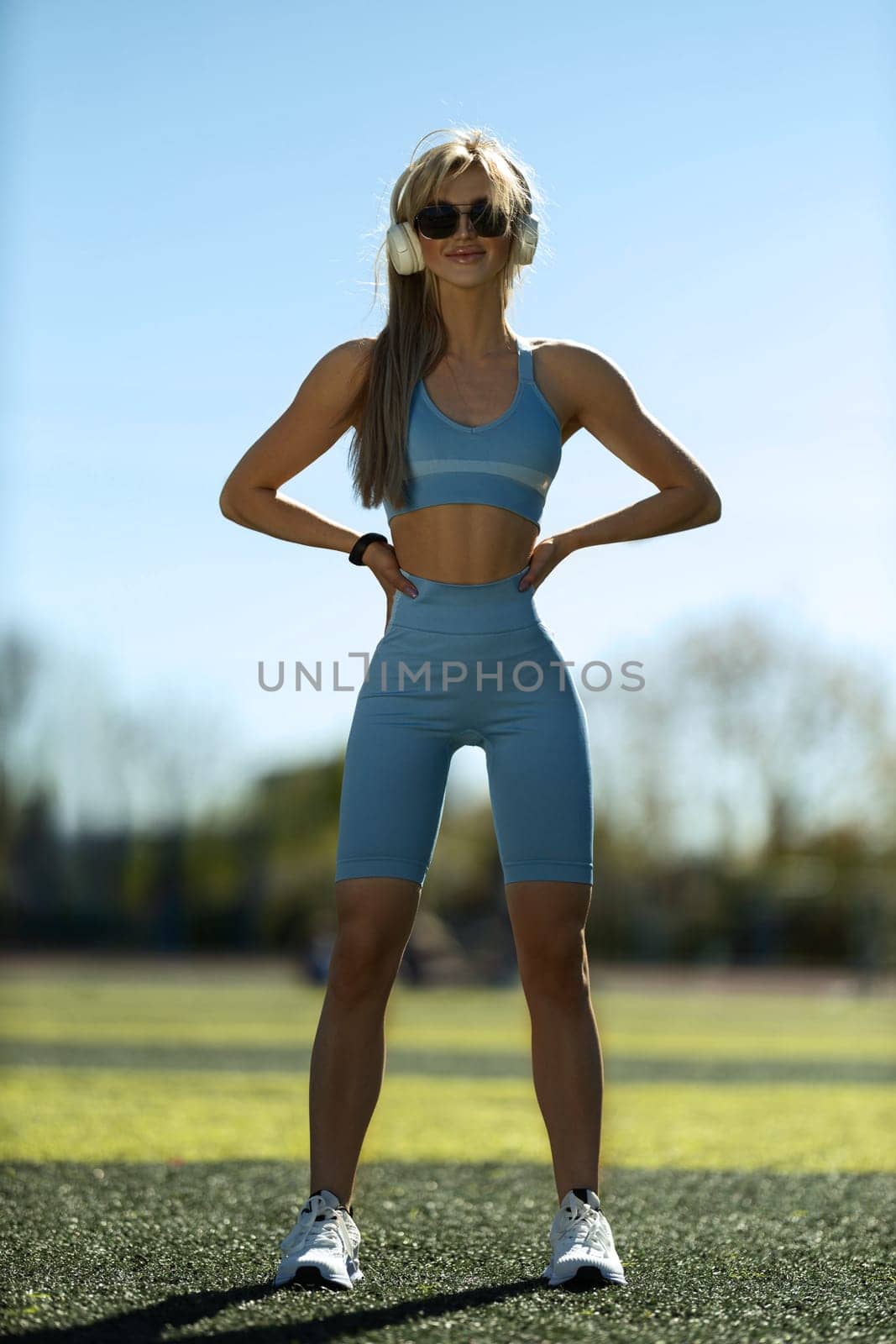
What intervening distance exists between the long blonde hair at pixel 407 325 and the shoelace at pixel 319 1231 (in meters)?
1.45

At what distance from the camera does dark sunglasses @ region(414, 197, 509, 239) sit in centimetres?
322

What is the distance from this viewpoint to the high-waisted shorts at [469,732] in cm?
310

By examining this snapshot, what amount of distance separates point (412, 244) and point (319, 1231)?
206cm

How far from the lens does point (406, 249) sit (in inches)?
129

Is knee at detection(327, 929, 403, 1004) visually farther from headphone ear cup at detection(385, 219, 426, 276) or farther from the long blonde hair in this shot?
headphone ear cup at detection(385, 219, 426, 276)

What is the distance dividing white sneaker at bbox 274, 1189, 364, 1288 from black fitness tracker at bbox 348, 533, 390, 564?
1.31 m

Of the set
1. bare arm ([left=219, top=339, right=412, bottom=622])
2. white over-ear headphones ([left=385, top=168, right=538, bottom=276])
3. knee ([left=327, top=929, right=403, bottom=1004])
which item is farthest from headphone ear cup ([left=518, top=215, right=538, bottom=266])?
knee ([left=327, top=929, right=403, bottom=1004])

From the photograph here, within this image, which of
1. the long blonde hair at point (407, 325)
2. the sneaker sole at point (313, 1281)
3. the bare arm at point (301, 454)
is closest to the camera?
the sneaker sole at point (313, 1281)

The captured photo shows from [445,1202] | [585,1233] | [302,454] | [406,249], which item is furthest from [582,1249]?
[406,249]

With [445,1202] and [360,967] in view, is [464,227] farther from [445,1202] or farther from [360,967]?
[445,1202]

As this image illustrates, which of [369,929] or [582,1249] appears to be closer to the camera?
[582,1249]

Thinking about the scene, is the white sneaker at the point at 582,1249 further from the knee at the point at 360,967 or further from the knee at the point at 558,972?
the knee at the point at 360,967

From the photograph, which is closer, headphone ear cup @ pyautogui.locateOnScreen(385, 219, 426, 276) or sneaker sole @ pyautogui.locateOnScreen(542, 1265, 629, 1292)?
sneaker sole @ pyautogui.locateOnScreen(542, 1265, 629, 1292)

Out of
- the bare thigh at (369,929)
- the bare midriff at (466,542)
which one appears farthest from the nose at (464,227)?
the bare thigh at (369,929)
